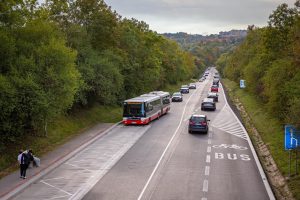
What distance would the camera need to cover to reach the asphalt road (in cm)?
1830

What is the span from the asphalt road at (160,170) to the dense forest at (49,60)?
3.91m

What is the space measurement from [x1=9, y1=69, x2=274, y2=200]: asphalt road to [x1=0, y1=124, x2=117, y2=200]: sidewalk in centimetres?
51

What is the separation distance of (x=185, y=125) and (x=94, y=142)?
11504 mm

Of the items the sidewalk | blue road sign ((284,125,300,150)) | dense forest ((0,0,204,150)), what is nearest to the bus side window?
dense forest ((0,0,204,150))

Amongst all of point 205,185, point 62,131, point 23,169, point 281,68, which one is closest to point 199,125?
point 281,68

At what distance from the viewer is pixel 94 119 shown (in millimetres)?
40000

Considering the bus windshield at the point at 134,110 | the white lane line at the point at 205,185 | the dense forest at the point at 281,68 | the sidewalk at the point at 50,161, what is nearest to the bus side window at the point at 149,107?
the bus windshield at the point at 134,110

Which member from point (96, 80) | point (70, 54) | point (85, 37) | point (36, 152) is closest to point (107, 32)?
point (85, 37)

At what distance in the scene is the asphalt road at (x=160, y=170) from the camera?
18.3 metres

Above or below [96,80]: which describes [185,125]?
below

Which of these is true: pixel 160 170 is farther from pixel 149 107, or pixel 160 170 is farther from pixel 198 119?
pixel 149 107

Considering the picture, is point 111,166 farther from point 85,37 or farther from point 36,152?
point 85,37

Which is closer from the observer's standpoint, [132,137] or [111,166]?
[111,166]

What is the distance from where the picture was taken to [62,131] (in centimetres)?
3216
